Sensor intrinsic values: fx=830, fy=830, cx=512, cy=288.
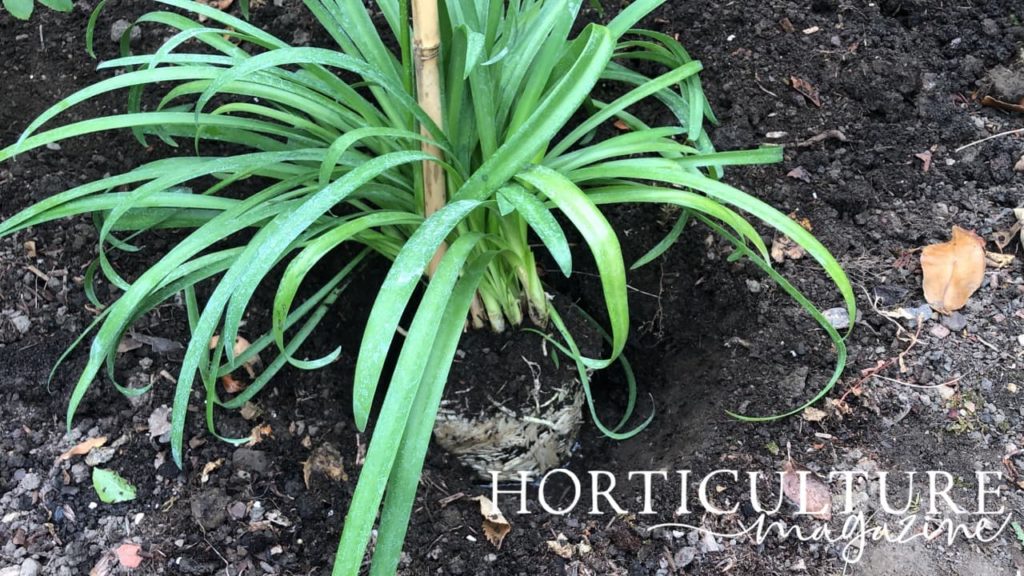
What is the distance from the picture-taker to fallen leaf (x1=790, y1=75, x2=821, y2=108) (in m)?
1.69

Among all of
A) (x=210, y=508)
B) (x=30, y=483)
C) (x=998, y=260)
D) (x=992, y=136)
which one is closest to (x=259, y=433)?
(x=210, y=508)

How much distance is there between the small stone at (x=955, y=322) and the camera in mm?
1381

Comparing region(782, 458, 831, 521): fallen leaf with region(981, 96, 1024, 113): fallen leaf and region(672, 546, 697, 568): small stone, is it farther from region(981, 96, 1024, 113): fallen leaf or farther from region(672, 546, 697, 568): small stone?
region(981, 96, 1024, 113): fallen leaf

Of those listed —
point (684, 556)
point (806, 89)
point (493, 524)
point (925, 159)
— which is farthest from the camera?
point (806, 89)

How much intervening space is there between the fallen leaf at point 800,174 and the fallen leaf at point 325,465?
3.25 ft

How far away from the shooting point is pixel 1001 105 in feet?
5.34

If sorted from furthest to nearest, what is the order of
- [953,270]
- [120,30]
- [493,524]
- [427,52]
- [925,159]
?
[120,30]
[925,159]
[953,270]
[493,524]
[427,52]

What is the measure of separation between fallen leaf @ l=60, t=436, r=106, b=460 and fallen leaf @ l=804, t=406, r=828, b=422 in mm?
1143

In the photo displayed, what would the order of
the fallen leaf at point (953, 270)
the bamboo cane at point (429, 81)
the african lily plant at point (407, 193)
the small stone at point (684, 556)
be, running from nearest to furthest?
the african lily plant at point (407, 193) < the bamboo cane at point (429, 81) < the small stone at point (684, 556) < the fallen leaf at point (953, 270)

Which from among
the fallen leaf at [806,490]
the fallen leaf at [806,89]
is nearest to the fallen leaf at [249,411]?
the fallen leaf at [806,490]

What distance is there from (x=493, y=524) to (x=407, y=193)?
0.54 m

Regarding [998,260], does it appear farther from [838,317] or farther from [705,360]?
[705,360]

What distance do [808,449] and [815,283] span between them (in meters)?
0.32

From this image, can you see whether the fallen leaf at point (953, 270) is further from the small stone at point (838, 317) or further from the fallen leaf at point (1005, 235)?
the small stone at point (838, 317)
